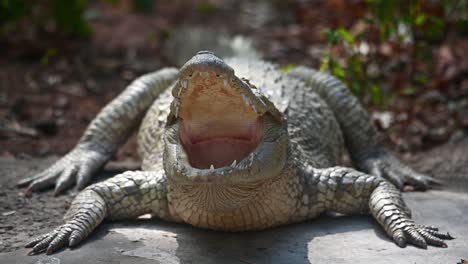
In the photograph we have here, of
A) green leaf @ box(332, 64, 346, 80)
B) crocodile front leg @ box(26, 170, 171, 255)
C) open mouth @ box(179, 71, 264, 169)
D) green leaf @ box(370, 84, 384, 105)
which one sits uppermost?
green leaf @ box(332, 64, 346, 80)

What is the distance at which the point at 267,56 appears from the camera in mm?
9141

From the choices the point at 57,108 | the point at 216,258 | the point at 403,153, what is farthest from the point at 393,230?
the point at 57,108

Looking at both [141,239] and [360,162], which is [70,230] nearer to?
[141,239]

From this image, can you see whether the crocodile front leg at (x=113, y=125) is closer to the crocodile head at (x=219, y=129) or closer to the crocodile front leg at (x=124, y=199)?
the crocodile front leg at (x=124, y=199)

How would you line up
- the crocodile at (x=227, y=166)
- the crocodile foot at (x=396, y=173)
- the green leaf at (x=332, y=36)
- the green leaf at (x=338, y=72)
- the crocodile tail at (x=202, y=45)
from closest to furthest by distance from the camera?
1. the crocodile at (x=227, y=166)
2. the crocodile foot at (x=396, y=173)
3. the green leaf at (x=332, y=36)
4. the green leaf at (x=338, y=72)
5. the crocodile tail at (x=202, y=45)

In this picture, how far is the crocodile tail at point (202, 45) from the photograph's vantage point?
779 centimetres

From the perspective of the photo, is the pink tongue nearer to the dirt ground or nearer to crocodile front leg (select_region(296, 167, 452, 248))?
crocodile front leg (select_region(296, 167, 452, 248))

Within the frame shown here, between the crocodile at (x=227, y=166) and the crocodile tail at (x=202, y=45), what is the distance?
2280 millimetres

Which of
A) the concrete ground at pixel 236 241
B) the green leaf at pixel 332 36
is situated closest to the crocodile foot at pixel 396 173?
the concrete ground at pixel 236 241

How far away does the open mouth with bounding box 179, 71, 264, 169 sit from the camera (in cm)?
354

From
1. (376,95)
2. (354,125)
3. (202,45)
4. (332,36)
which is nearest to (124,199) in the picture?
(354,125)

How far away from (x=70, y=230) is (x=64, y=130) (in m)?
3.40

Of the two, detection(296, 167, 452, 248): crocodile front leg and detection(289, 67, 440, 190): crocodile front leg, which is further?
detection(289, 67, 440, 190): crocodile front leg

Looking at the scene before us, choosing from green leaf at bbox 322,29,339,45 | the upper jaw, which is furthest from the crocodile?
green leaf at bbox 322,29,339,45
